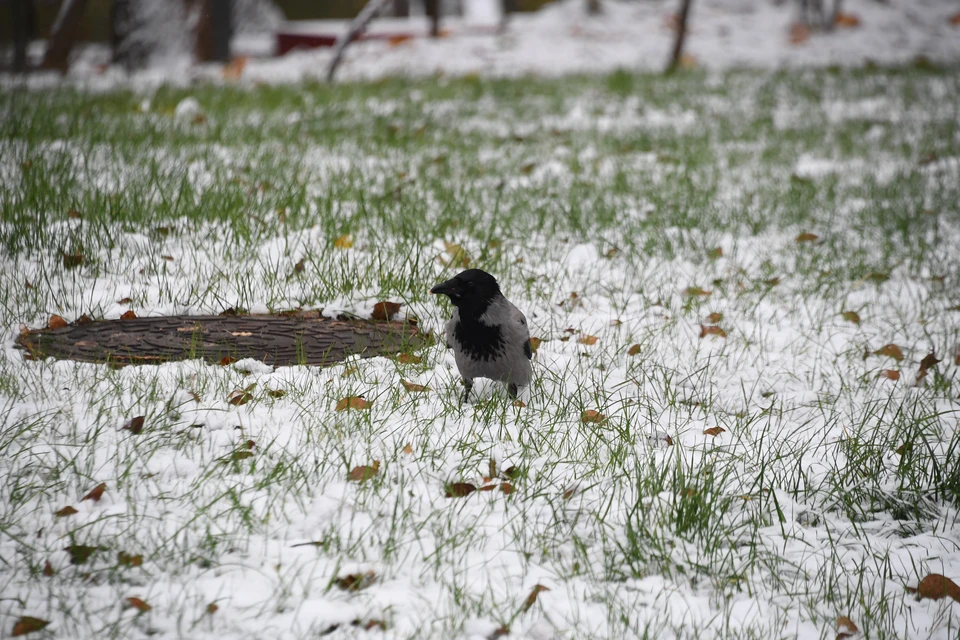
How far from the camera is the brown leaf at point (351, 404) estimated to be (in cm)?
298

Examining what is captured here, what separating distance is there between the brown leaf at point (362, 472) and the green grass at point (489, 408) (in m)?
0.04

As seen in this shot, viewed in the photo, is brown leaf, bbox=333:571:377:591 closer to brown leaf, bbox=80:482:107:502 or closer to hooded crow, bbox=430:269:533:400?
brown leaf, bbox=80:482:107:502

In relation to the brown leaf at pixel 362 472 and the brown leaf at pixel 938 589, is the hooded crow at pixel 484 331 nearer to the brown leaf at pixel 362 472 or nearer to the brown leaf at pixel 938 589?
the brown leaf at pixel 362 472

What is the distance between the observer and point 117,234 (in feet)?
13.7

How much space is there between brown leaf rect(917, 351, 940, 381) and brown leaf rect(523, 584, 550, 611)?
2599mm

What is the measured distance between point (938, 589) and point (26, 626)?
2.75 meters

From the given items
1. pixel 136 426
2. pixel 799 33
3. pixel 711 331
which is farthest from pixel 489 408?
pixel 799 33

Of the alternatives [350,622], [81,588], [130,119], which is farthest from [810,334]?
[130,119]

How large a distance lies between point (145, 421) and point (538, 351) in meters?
1.89

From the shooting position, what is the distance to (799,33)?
1819 cm

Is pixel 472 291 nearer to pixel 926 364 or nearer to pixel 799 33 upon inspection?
pixel 926 364

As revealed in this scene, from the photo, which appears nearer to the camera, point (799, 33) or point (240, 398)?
point (240, 398)

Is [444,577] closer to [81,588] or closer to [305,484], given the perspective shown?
[305,484]

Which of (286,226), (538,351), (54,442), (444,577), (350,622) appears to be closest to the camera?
(350,622)
